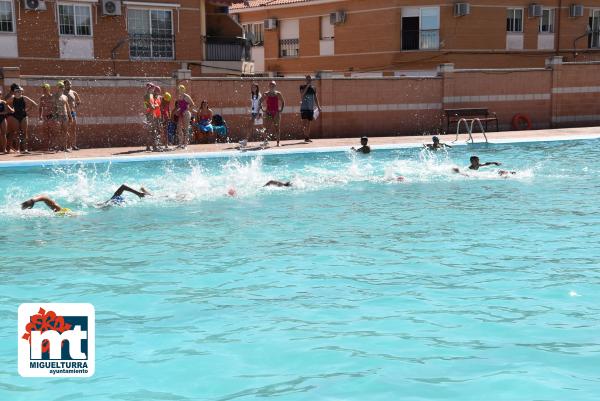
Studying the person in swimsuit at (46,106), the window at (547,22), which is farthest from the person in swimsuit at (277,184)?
the window at (547,22)

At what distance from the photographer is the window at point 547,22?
35.2 meters

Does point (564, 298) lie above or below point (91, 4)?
below

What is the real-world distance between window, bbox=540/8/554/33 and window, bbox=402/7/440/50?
5876 millimetres

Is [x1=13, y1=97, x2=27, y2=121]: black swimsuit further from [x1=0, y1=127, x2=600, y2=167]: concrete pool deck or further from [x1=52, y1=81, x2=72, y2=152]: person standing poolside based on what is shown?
[x1=0, y1=127, x2=600, y2=167]: concrete pool deck

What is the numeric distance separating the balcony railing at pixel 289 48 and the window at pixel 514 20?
10.3m

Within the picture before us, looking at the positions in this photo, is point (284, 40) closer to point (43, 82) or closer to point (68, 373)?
point (43, 82)

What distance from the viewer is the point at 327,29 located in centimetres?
3619

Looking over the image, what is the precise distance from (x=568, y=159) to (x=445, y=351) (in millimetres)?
13843

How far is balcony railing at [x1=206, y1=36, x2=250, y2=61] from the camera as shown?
103 feet

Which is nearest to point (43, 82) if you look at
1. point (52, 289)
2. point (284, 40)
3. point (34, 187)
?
point (34, 187)

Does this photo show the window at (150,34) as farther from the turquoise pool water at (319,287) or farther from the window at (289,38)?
the turquoise pool water at (319,287)

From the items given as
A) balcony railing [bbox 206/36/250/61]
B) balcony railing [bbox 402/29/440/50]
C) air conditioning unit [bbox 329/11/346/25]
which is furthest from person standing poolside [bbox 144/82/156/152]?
air conditioning unit [bbox 329/11/346/25]

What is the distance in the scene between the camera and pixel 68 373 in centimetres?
543

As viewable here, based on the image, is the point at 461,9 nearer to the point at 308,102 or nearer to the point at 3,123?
the point at 308,102
